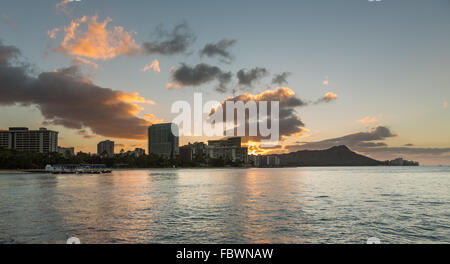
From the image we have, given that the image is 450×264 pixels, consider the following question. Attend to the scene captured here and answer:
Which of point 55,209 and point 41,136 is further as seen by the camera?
point 41,136

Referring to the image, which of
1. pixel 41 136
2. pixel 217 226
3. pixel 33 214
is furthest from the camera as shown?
pixel 41 136

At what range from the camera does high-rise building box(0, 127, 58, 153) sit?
178 m

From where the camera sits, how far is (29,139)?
7347 inches

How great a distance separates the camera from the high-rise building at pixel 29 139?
17838cm

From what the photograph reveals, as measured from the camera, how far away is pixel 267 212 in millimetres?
24172

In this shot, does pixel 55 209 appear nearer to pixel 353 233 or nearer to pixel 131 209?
pixel 131 209
